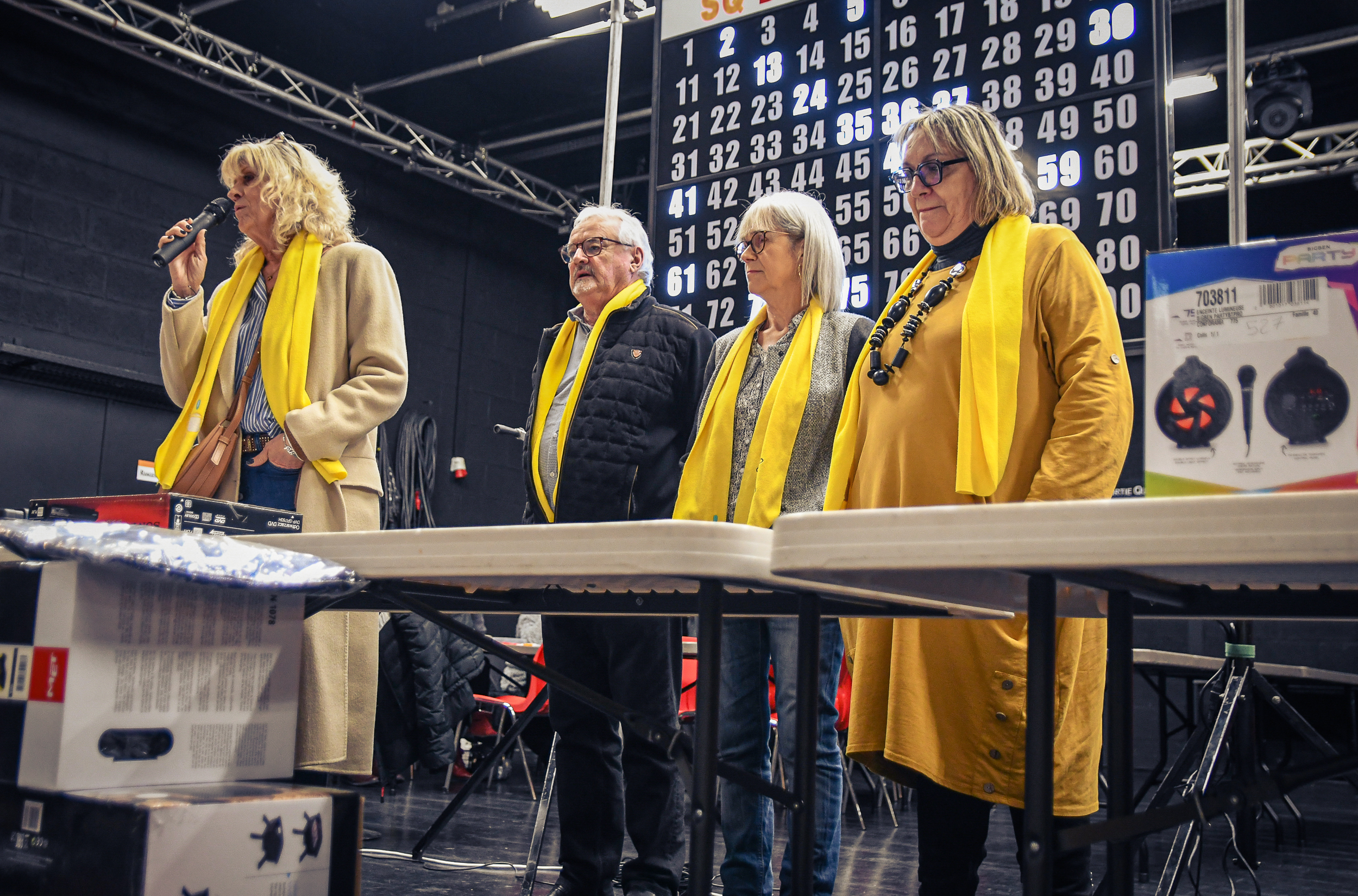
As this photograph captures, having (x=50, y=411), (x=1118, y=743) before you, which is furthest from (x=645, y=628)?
(x=50, y=411)

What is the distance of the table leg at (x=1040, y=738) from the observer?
83 centimetres

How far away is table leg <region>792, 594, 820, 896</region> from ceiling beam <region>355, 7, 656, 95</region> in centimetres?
558

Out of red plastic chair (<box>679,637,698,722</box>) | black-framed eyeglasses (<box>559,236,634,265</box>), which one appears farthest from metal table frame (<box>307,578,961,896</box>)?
red plastic chair (<box>679,637,698,722</box>)

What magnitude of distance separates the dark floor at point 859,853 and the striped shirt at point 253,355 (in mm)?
991

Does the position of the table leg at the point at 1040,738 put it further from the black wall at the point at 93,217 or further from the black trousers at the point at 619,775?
the black wall at the point at 93,217

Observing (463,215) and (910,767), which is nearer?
(910,767)

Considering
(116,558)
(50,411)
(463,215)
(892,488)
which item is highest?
(463,215)

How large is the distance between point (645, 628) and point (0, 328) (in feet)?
16.8

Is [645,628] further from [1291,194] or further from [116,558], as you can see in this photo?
[1291,194]

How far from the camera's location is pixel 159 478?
2.07 meters

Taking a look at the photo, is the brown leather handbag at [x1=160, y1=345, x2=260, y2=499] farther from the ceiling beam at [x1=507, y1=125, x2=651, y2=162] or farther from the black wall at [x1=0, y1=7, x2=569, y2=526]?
the ceiling beam at [x1=507, y1=125, x2=651, y2=162]

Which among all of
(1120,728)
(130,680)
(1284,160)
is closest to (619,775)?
(130,680)

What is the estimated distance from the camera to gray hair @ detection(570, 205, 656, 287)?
2326 mm

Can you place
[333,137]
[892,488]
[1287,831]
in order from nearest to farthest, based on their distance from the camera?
[892,488] < [1287,831] < [333,137]
